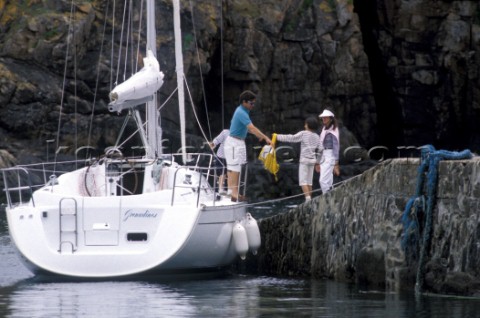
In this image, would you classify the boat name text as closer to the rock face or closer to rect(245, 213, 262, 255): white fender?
rect(245, 213, 262, 255): white fender

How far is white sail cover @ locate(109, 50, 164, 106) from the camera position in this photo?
18.9m

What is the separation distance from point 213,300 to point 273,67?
30.1 metres

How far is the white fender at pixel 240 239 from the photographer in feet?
57.4

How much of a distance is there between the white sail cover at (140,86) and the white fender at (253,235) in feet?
8.62

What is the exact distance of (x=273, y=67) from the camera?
4484cm

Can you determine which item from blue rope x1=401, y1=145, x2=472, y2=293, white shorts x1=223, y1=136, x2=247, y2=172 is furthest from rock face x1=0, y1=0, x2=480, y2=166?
blue rope x1=401, y1=145, x2=472, y2=293

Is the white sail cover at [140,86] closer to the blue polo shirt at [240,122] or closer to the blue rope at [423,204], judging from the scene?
the blue polo shirt at [240,122]

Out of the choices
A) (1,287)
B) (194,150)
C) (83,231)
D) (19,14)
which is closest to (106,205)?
(83,231)

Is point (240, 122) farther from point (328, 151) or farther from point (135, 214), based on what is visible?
point (135, 214)

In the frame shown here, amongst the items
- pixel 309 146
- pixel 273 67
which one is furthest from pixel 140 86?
pixel 273 67

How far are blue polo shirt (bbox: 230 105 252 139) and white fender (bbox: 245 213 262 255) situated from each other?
174cm

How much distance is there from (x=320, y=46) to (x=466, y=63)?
5.86 metres

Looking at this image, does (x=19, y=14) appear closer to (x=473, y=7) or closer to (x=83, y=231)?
(x=473, y=7)

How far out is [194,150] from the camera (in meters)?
39.1
